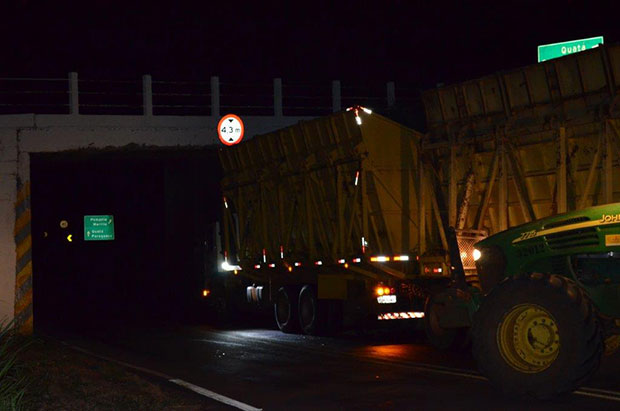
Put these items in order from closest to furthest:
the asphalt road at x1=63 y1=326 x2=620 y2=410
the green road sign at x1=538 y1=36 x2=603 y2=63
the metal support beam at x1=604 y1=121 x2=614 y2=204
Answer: the asphalt road at x1=63 y1=326 x2=620 y2=410, the metal support beam at x1=604 y1=121 x2=614 y2=204, the green road sign at x1=538 y1=36 x2=603 y2=63

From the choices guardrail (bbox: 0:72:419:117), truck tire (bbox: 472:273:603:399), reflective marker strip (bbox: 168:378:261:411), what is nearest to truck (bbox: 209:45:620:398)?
truck tire (bbox: 472:273:603:399)

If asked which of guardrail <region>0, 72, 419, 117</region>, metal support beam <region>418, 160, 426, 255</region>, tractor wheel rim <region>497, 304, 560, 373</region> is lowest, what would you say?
tractor wheel rim <region>497, 304, 560, 373</region>

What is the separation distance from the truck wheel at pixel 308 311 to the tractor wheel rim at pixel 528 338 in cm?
1015

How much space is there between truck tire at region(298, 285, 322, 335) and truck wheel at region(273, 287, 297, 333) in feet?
0.93

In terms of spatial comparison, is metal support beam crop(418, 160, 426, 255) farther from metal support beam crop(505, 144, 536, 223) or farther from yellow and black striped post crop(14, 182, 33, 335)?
yellow and black striped post crop(14, 182, 33, 335)

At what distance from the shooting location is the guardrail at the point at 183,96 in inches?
987

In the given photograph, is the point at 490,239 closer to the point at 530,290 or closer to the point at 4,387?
the point at 530,290

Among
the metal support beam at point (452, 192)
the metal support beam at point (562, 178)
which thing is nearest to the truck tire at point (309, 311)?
the metal support beam at point (452, 192)

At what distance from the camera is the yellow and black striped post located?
2323 cm

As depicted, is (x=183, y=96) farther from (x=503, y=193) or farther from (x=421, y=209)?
(x=503, y=193)

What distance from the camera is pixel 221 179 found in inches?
991

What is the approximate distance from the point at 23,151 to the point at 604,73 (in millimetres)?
14532

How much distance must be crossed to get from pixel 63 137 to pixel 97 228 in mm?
27393

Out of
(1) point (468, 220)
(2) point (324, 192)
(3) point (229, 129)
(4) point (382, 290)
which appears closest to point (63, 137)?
(3) point (229, 129)
